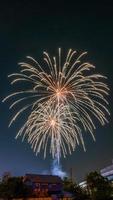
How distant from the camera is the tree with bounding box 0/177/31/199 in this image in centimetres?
7588

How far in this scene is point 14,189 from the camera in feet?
251

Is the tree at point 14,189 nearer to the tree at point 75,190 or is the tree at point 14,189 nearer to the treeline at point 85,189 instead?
the treeline at point 85,189

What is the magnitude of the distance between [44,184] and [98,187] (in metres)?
16.0

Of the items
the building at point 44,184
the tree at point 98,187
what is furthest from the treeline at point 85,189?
the building at point 44,184

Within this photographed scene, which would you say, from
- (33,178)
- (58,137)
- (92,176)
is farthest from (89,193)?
(58,137)

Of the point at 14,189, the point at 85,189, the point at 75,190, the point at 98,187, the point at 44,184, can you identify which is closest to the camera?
the point at 14,189

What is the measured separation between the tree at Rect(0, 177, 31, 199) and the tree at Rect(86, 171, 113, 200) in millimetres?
11894

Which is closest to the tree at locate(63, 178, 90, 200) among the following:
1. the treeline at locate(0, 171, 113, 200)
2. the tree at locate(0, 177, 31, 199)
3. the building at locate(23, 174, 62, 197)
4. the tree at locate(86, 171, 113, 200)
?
the treeline at locate(0, 171, 113, 200)

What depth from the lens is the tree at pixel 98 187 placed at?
243 ft

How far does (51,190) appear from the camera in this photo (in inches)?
3529

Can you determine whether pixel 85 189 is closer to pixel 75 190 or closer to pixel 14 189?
pixel 75 190


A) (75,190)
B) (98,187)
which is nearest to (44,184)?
(75,190)

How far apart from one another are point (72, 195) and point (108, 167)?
10928cm

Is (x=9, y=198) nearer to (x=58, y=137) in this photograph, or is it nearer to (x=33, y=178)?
(x=33, y=178)
